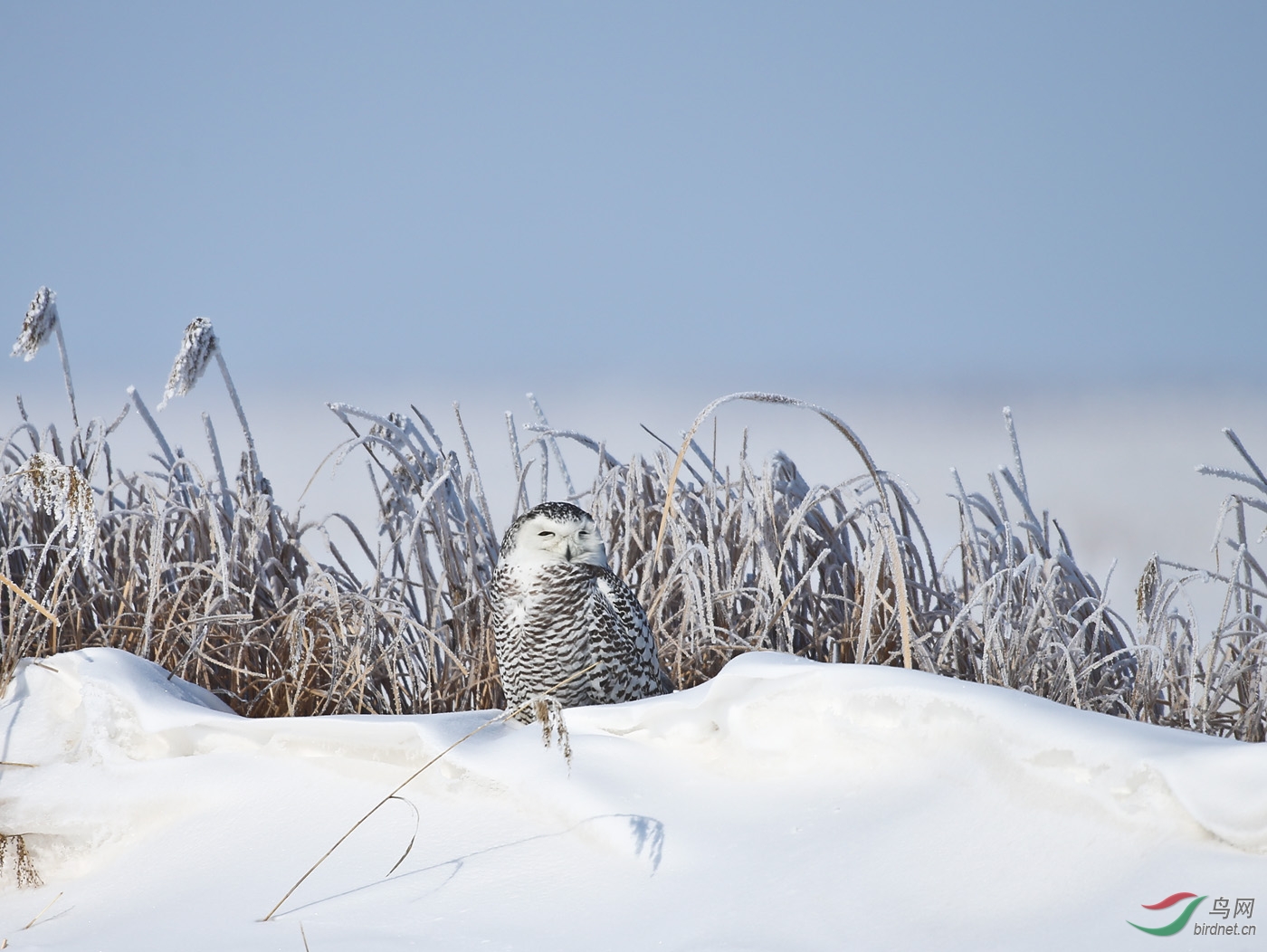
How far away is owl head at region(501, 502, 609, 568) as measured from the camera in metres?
1.96

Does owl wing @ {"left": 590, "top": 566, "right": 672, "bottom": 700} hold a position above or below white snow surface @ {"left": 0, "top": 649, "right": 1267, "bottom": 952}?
above

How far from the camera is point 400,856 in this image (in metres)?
1.64

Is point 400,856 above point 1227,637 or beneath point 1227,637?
beneath

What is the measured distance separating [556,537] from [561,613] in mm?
147

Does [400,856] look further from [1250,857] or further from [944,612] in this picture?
[944,612]

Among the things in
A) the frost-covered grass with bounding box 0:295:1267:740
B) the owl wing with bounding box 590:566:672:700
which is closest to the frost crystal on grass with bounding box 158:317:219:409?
the frost-covered grass with bounding box 0:295:1267:740

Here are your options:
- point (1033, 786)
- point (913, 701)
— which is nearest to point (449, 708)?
point (913, 701)

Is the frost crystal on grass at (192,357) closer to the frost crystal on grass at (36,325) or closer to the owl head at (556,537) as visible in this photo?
the frost crystal on grass at (36,325)

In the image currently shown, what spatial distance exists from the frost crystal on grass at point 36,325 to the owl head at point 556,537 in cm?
139

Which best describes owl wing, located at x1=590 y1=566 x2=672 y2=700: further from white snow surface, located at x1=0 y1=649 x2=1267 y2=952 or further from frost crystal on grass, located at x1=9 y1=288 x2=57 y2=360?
frost crystal on grass, located at x1=9 y1=288 x2=57 y2=360

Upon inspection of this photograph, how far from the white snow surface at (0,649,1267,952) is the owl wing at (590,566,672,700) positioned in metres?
0.17

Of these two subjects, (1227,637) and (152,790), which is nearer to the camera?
(152,790)

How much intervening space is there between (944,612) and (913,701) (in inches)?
33.7

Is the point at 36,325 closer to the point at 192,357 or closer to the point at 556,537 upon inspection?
the point at 192,357
